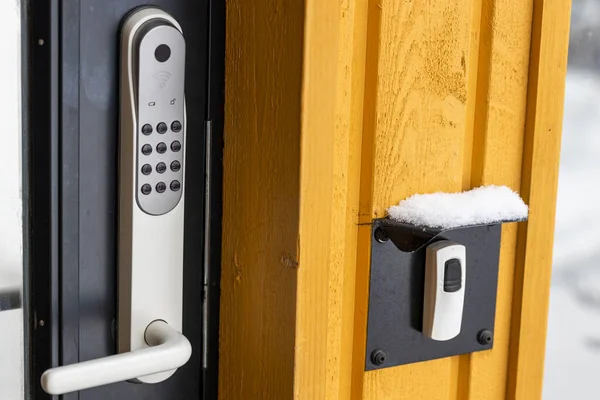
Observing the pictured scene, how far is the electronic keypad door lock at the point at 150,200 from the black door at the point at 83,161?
0.7 inches

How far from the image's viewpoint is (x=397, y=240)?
87 centimetres

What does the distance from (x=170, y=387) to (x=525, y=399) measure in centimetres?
46

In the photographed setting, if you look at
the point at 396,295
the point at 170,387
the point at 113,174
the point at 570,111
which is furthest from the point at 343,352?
the point at 570,111

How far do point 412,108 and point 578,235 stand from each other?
1.82 feet

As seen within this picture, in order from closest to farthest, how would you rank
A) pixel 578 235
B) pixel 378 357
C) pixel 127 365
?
pixel 127 365 → pixel 378 357 → pixel 578 235

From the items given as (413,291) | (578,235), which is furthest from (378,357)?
(578,235)

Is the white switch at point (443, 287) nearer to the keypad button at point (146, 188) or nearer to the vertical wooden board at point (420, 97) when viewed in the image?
the vertical wooden board at point (420, 97)

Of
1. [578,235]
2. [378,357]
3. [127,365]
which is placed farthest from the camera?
[578,235]

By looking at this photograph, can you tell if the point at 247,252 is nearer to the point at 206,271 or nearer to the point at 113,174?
the point at 206,271

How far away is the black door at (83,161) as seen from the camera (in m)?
0.78

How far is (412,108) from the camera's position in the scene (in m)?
0.85

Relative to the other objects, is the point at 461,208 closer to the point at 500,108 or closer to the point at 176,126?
the point at 500,108

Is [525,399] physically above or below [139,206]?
below

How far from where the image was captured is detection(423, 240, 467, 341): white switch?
34.7 inches
